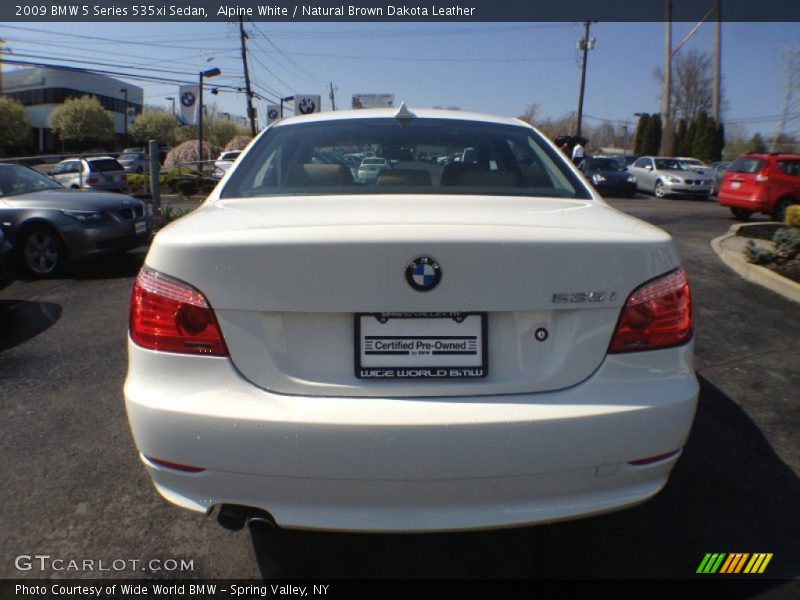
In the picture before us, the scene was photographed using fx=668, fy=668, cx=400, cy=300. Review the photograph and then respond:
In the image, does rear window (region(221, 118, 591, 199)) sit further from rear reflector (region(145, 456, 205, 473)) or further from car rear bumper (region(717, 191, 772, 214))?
car rear bumper (region(717, 191, 772, 214))

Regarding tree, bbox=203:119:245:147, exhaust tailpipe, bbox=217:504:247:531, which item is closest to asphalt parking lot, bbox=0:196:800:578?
exhaust tailpipe, bbox=217:504:247:531

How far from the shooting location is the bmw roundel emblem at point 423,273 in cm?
193

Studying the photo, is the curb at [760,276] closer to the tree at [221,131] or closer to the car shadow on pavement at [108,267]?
the car shadow on pavement at [108,267]

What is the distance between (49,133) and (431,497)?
90.8 meters

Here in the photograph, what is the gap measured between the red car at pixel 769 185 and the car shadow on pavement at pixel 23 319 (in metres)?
14.0

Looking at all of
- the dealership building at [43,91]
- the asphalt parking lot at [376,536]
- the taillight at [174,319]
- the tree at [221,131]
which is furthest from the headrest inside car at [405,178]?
the dealership building at [43,91]

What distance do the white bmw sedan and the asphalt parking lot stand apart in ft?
0.78

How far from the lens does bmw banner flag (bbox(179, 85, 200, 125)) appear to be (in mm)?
26875

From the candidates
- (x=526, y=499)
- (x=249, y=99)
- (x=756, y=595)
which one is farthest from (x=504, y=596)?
(x=249, y=99)

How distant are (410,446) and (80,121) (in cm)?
7747

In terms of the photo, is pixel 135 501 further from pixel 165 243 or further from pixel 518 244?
pixel 518 244

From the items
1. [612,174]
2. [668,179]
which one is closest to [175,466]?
[612,174]

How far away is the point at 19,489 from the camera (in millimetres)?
3037

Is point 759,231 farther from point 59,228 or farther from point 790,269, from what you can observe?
point 59,228
